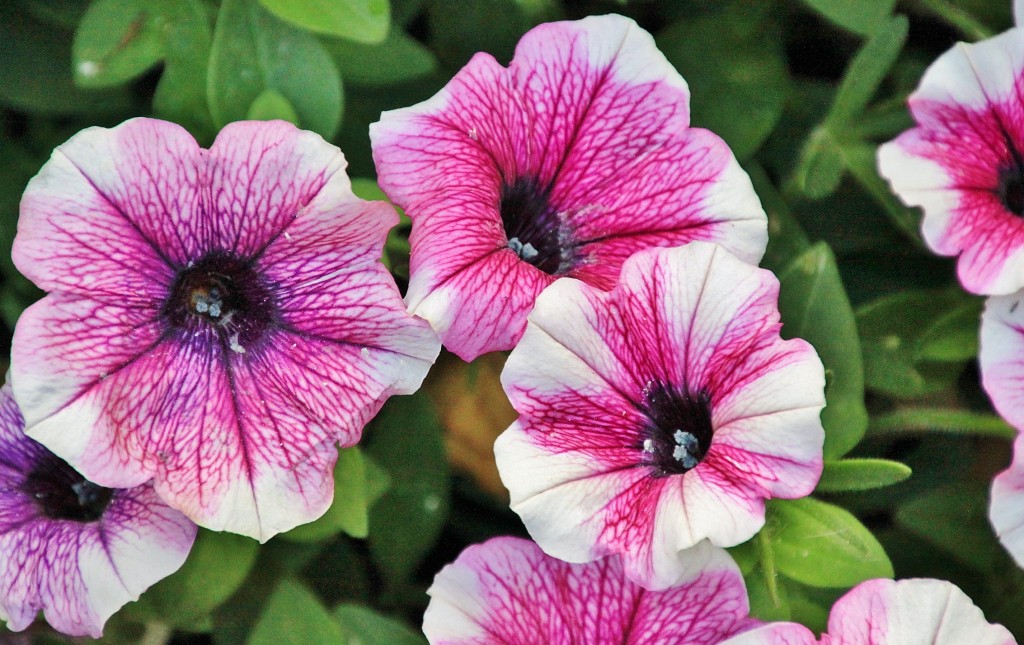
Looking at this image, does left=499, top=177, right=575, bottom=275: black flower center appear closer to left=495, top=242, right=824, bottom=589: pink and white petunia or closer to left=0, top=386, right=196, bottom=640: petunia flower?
left=495, top=242, right=824, bottom=589: pink and white petunia

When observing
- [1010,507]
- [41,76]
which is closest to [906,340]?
[1010,507]

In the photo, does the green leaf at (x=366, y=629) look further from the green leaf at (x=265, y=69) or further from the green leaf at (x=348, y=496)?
the green leaf at (x=265, y=69)

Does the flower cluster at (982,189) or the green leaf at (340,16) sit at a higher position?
the green leaf at (340,16)

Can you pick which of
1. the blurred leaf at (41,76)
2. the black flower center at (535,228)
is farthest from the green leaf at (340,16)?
the blurred leaf at (41,76)

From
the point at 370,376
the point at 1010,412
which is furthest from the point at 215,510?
the point at 1010,412

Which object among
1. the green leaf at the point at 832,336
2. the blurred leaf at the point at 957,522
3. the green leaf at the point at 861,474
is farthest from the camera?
the blurred leaf at the point at 957,522
